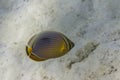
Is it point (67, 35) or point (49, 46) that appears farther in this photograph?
point (67, 35)

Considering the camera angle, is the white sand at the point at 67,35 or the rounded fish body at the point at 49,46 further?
the rounded fish body at the point at 49,46

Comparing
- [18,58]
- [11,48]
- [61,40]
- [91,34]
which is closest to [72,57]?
[61,40]

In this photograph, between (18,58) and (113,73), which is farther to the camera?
(18,58)

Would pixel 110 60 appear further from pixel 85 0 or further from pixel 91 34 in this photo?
pixel 85 0

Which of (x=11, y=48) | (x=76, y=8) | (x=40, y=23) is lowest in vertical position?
(x=11, y=48)
